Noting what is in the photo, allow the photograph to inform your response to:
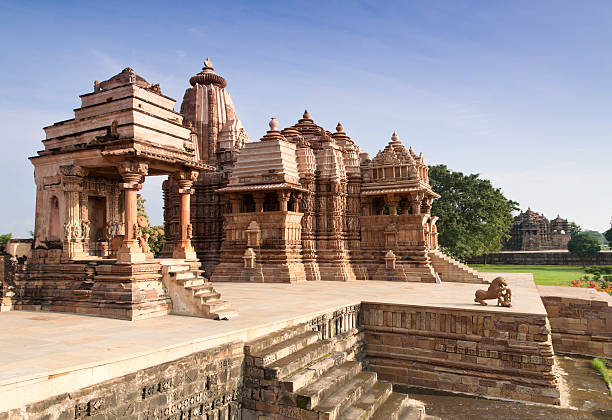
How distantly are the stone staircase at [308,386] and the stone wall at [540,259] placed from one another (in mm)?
40738

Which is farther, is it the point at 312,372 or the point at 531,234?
the point at 531,234

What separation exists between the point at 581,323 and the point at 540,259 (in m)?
32.9

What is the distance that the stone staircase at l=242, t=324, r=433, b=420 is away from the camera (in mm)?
6543

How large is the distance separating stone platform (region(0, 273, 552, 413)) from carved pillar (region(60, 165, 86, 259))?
165 cm

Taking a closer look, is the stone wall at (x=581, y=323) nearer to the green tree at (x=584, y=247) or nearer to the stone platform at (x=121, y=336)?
the stone platform at (x=121, y=336)

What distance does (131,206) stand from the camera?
32.1 feet

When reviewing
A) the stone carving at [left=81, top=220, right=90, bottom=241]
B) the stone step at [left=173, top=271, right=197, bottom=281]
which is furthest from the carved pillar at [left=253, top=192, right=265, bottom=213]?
the stone step at [left=173, top=271, right=197, bottom=281]

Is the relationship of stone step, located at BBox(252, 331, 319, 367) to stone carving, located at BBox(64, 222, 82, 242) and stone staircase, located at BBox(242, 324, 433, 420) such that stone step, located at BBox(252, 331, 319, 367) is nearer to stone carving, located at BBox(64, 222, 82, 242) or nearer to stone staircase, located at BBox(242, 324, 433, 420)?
stone staircase, located at BBox(242, 324, 433, 420)

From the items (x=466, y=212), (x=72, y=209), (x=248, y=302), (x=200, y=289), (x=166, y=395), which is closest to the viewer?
(x=166, y=395)

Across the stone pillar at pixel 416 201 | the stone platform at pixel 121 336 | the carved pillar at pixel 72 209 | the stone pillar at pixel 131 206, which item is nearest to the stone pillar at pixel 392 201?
the stone pillar at pixel 416 201

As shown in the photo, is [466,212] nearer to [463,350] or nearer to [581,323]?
[581,323]

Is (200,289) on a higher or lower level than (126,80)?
lower

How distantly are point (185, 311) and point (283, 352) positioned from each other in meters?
2.90

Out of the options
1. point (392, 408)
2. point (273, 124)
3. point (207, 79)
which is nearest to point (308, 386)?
point (392, 408)
